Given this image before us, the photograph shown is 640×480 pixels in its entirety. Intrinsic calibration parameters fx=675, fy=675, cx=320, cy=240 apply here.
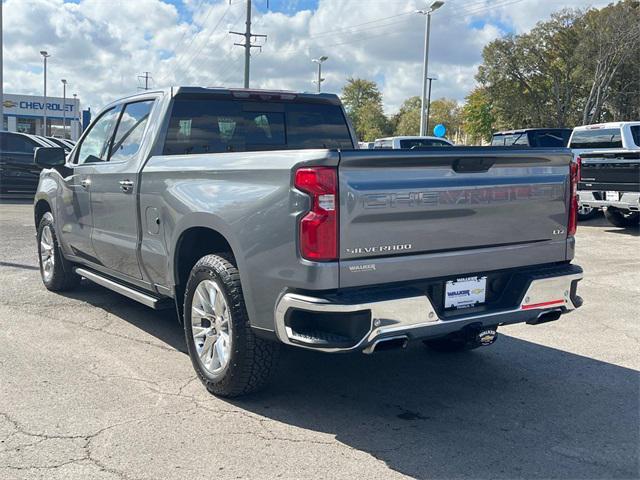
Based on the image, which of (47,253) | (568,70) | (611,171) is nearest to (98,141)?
(47,253)

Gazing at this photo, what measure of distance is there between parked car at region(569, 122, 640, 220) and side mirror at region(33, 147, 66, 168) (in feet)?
31.7

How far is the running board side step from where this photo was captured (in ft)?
16.3

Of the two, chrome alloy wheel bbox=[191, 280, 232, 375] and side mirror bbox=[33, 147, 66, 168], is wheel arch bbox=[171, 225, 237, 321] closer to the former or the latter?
chrome alloy wheel bbox=[191, 280, 232, 375]

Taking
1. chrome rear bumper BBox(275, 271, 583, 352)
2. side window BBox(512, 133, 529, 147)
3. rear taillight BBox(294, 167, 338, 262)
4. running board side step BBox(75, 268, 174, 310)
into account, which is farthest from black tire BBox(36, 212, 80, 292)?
side window BBox(512, 133, 529, 147)

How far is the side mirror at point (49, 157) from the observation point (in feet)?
20.4

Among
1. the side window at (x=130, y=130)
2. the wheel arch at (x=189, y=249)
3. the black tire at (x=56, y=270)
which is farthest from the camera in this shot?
the black tire at (x=56, y=270)

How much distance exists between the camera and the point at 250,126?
546cm

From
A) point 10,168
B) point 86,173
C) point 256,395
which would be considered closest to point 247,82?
point 10,168

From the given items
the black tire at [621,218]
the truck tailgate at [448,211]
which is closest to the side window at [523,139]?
the black tire at [621,218]

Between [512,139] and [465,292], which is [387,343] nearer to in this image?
[465,292]

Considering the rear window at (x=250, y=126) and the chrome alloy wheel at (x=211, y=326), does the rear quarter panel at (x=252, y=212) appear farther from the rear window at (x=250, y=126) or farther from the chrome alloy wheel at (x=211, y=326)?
the rear window at (x=250, y=126)

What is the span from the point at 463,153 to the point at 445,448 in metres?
1.61

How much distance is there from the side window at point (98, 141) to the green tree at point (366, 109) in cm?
6295

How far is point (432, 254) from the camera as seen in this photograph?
3.76 m
